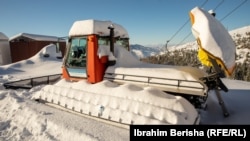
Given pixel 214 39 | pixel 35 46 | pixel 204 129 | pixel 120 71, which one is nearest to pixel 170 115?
pixel 204 129

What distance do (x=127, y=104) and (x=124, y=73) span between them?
1261 millimetres

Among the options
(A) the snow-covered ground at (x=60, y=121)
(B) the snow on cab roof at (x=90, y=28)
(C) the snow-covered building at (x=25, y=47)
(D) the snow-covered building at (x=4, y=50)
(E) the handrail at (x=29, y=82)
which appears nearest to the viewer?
(A) the snow-covered ground at (x=60, y=121)

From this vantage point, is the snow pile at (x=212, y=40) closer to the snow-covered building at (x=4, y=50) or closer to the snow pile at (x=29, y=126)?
the snow pile at (x=29, y=126)

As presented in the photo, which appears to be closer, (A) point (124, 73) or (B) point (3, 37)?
(A) point (124, 73)

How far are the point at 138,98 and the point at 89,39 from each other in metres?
2.04

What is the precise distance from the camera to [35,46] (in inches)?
1101

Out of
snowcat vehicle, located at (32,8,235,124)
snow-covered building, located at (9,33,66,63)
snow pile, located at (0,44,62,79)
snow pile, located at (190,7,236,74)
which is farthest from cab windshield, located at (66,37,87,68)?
snow-covered building, located at (9,33,66,63)

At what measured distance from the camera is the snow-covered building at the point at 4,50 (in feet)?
87.8

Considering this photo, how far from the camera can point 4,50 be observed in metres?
27.5

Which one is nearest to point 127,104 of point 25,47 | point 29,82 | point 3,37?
point 29,82

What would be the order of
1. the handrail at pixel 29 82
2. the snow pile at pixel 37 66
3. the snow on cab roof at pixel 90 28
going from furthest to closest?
the snow pile at pixel 37 66 < the handrail at pixel 29 82 < the snow on cab roof at pixel 90 28

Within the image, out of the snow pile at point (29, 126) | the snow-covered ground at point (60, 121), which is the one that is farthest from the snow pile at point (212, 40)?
the snow pile at point (29, 126)

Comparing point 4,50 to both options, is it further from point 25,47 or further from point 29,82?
point 29,82

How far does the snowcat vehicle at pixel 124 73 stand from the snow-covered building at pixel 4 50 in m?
25.2
